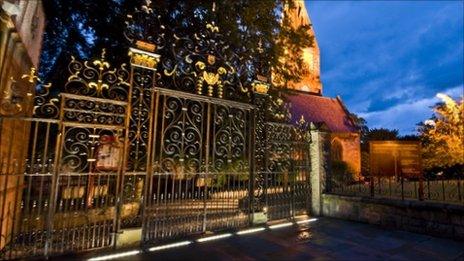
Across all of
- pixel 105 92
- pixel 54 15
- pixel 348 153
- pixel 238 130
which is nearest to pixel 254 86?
pixel 238 130

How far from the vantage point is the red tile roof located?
27.8 meters

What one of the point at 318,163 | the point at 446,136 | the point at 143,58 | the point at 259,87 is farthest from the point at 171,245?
the point at 446,136

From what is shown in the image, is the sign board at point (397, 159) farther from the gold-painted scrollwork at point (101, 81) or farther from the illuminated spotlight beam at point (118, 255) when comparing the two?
the gold-painted scrollwork at point (101, 81)

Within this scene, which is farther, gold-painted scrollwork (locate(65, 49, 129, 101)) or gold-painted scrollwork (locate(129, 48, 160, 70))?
gold-painted scrollwork (locate(129, 48, 160, 70))

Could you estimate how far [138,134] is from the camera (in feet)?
19.9

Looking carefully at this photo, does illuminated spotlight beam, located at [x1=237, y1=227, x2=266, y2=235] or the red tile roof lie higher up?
the red tile roof

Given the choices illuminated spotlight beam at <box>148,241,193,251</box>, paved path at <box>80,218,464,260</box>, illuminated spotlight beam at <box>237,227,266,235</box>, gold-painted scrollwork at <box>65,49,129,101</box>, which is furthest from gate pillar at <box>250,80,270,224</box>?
gold-painted scrollwork at <box>65,49,129,101</box>

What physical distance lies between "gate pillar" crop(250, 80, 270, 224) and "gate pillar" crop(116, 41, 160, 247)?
9.72 feet

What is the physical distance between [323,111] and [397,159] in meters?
21.8

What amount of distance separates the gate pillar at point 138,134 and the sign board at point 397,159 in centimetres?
634

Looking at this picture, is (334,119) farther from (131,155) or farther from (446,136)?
(131,155)

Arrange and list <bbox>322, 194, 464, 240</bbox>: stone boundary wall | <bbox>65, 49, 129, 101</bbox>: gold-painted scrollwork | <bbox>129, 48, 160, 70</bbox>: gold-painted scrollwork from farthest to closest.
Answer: <bbox>322, 194, 464, 240</bbox>: stone boundary wall, <bbox>129, 48, 160, 70</bbox>: gold-painted scrollwork, <bbox>65, 49, 129, 101</bbox>: gold-painted scrollwork

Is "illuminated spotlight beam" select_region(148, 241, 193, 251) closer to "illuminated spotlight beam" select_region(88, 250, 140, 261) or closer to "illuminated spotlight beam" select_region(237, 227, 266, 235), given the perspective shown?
"illuminated spotlight beam" select_region(88, 250, 140, 261)

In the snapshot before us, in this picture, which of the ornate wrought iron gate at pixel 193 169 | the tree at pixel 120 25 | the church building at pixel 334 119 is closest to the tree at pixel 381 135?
the church building at pixel 334 119
